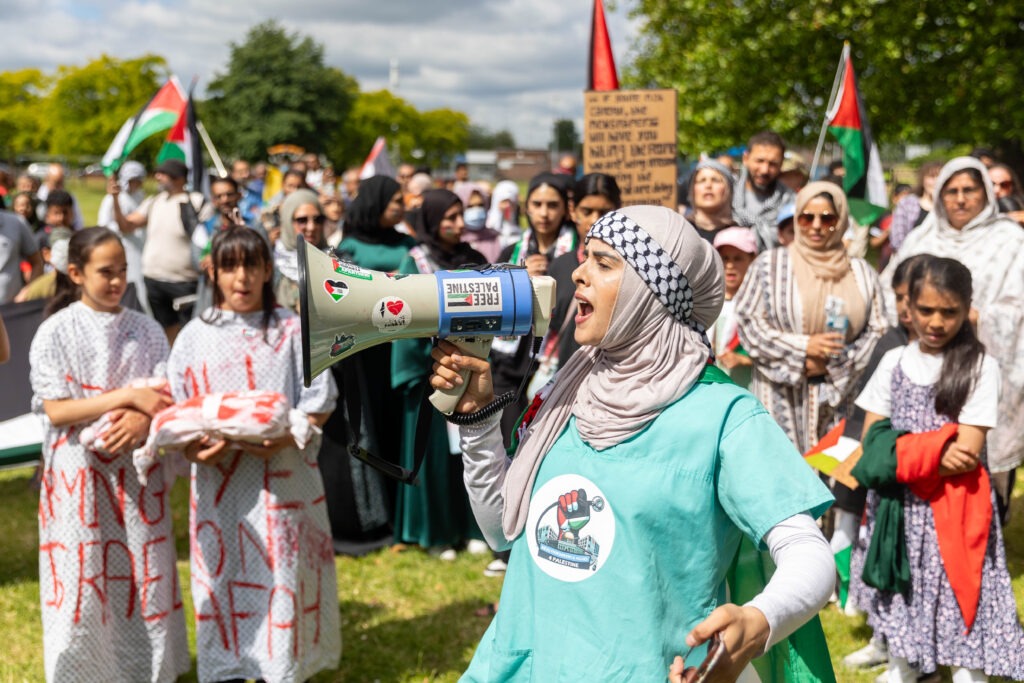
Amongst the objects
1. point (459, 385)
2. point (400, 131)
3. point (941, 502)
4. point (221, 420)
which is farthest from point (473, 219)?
point (400, 131)

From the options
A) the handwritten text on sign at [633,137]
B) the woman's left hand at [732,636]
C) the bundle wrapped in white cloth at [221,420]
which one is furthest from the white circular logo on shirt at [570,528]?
the handwritten text on sign at [633,137]

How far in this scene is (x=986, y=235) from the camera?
5297 mm

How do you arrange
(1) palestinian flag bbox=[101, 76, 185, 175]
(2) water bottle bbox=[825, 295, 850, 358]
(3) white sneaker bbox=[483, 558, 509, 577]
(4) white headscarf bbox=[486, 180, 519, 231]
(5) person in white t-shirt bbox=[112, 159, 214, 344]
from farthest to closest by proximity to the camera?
(4) white headscarf bbox=[486, 180, 519, 231] → (1) palestinian flag bbox=[101, 76, 185, 175] → (5) person in white t-shirt bbox=[112, 159, 214, 344] → (3) white sneaker bbox=[483, 558, 509, 577] → (2) water bottle bbox=[825, 295, 850, 358]

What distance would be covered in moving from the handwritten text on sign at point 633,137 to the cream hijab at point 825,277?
1791mm

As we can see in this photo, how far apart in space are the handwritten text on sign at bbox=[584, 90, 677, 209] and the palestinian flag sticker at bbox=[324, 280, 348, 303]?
4546 millimetres

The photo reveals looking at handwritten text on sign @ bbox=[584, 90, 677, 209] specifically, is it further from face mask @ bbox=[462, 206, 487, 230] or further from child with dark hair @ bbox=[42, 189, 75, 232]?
child with dark hair @ bbox=[42, 189, 75, 232]

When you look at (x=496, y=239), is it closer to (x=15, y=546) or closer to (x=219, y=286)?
(x=15, y=546)

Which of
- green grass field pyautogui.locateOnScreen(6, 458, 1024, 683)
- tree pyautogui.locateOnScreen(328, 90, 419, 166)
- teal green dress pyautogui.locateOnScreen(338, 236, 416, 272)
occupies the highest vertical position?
tree pyautogui.locateOnScreen(328, 90, 419, 166)

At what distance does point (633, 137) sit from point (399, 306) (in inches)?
187

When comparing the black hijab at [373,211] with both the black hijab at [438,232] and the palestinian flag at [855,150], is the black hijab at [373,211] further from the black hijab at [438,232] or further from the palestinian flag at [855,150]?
the palestinian flag at [855,150]

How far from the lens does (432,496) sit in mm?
6090

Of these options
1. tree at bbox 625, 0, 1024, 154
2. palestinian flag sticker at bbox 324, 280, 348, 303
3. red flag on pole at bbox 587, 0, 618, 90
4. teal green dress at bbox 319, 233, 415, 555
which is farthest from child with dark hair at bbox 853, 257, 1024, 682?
tree at bbox 625, 0, 1024, 154

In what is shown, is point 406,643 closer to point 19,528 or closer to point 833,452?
point 833,452

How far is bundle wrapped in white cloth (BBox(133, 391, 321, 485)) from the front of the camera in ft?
11.8
